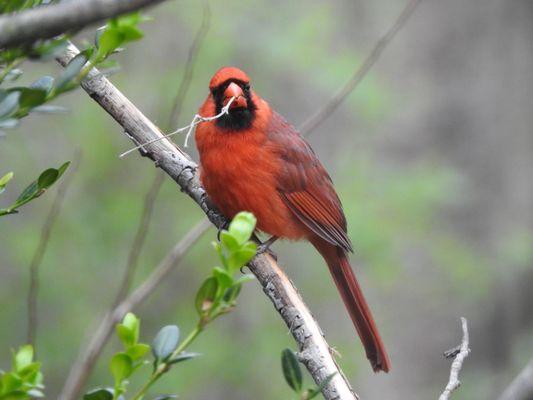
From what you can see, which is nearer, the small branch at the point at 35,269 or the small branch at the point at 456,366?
the small branch at the point at 456,366

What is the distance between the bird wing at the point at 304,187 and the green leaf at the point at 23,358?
8.06 feet

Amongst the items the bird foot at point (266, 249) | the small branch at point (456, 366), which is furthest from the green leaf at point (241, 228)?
the bird foot at point (266, 249)

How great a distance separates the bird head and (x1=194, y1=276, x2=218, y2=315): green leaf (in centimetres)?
197

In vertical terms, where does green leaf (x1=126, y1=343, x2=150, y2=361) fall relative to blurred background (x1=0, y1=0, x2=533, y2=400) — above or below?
below

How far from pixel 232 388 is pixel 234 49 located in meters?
2.17

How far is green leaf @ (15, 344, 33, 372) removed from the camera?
1340 millimetres

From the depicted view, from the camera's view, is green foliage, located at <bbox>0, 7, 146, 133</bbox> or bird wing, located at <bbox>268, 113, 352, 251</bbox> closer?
green foliage, located at <bbox>0, 7, 146, 133</bbox>

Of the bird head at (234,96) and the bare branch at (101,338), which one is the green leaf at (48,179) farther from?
the bird head at (234,96)

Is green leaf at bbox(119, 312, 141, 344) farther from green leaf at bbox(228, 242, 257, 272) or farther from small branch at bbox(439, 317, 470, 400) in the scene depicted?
small branch at bbox(439, 317, 470, 400)

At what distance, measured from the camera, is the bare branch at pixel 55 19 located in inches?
38.0

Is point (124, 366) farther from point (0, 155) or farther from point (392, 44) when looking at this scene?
point (392, 44)

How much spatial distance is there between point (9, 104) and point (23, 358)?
0.39 meters

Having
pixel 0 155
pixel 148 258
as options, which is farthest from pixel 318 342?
pixel 0 155

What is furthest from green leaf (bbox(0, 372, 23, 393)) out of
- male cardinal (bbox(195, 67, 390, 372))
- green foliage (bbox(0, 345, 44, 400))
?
male cardinal (bbox(195, 67, 390, 372))
